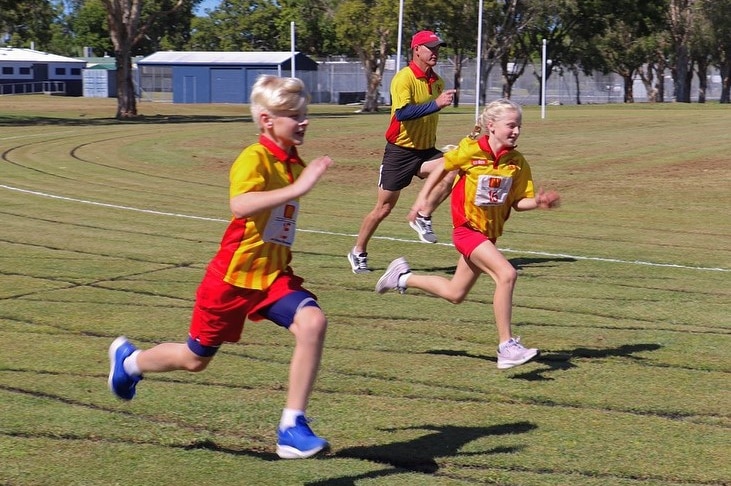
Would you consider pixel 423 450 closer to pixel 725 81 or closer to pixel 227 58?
pixel 227 58

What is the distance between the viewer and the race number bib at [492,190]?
732 centimetres

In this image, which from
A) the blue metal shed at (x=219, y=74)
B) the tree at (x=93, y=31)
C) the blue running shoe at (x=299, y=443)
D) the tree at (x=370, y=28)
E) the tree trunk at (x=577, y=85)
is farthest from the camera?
the tree at (x=93, y=31)

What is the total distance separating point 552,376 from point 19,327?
12.1 ft

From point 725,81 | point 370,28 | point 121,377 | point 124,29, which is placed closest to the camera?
point 121,377

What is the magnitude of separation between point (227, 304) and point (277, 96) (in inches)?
37.5

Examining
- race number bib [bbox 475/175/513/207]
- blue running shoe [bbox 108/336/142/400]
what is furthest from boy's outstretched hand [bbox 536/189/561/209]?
blue running shoe [bbox 108/336/142/400]

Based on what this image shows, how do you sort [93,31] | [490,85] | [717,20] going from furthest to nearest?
[93,31]
[490,85]
[717,20]

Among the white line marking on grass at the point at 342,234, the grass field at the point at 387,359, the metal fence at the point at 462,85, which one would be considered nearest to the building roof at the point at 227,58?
the metal fence at the point at 462,85

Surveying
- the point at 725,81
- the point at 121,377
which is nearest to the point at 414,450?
the point at 121,377

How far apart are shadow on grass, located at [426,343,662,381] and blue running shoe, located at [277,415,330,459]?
2.24 m

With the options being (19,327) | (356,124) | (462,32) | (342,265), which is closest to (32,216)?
(342,265)

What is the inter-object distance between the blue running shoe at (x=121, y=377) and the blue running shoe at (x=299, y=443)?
0.99 m

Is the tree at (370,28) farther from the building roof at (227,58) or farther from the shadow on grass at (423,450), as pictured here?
the shadow on grass at (423,450)

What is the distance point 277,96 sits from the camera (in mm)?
5086
